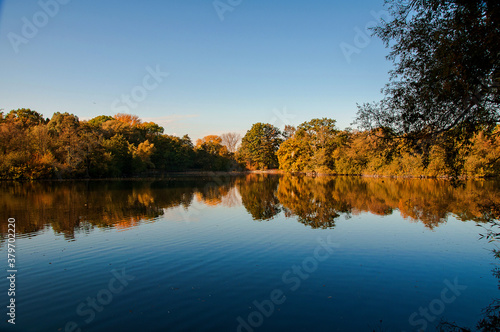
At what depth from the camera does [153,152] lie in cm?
7106

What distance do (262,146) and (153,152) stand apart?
36.8 metres

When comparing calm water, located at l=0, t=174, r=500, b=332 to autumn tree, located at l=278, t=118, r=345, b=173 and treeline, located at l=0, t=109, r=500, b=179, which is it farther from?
autumn tree, located at l=278, t=118, r=345, b=173

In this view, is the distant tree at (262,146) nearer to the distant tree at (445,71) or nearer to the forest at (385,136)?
the forest at (385,136)

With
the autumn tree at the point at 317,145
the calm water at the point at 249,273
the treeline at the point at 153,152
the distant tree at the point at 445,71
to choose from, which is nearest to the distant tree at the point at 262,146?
the treeline at the point at 153,152

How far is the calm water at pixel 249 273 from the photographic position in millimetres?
6316

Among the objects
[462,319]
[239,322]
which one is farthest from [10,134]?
[462,319]

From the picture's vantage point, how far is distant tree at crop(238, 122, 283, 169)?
96.4 metres

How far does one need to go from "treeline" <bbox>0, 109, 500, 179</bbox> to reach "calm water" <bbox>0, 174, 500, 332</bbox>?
15.0m

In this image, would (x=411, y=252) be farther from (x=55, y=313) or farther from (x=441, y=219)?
(x=55, y=313)

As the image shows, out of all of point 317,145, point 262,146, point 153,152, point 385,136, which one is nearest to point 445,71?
point 385,136

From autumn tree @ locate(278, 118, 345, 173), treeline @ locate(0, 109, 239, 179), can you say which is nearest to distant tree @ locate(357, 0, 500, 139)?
treeline @ locate(0, 109, 239, 179)

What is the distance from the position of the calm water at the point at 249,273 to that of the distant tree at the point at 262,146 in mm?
79462

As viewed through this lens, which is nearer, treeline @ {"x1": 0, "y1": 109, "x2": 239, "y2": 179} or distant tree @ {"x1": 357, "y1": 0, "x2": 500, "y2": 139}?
distant tree @ {"x1": 357, "y1": 0, "x2": 500, "y2": 139}

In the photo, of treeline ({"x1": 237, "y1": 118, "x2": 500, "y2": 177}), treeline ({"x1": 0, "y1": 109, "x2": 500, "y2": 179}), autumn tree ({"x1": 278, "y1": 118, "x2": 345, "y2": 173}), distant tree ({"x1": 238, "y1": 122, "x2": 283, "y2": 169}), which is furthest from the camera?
distant tree ({"x1": 238, "y1": 122, "x2": 283, "y2": 169})
